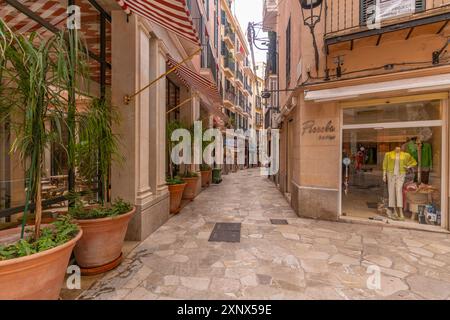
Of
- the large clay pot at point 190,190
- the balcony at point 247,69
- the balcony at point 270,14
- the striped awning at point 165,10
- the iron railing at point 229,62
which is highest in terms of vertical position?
the balcony at point 247,69

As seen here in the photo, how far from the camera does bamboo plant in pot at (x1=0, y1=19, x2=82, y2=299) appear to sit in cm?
192

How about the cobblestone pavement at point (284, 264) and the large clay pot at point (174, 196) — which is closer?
the cobblestone pavement at point (284, 264)

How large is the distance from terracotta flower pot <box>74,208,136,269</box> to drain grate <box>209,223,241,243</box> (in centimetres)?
191

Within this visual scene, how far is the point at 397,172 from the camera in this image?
19.2 feet

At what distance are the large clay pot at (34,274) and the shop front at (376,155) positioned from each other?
5596 mm

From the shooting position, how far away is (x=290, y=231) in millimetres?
5102

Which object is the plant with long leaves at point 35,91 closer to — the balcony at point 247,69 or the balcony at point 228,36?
the balcony at point 228,36

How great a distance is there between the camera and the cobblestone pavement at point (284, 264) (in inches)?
110

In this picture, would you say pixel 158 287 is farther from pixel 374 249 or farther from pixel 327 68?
pixel 327 68

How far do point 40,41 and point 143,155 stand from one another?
9.20 feet

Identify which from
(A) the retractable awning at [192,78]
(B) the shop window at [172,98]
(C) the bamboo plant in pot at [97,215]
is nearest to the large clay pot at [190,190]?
(B) the shop window at [172,98]

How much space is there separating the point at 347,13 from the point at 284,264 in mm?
6329

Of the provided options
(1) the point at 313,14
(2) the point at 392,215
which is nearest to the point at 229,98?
(1) the point at 313,14

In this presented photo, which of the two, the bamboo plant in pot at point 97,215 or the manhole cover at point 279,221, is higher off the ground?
the bamboo plant in pot at point 97,215
